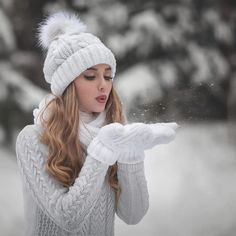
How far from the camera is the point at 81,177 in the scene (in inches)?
39.9

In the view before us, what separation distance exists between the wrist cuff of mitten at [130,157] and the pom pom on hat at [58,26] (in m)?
0.32

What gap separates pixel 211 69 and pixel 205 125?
1.13 feet

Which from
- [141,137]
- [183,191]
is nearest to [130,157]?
[141,137]

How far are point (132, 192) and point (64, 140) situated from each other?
7.9 inches

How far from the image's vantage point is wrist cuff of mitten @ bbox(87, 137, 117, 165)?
3.31 ft

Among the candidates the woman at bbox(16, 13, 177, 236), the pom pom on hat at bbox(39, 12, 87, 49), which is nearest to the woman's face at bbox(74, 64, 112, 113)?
the woman at bbox(16, 13, 177, 236)

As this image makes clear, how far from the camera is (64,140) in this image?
1.09m

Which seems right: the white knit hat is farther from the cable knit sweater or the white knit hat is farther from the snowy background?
the snowy background

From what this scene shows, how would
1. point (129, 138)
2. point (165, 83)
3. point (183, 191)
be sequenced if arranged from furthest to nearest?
point (165, 83)
point (183, 191)
point (129, 138)

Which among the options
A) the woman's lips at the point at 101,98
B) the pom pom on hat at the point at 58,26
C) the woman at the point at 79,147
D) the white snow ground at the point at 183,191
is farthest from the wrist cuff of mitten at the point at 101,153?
the white snow ground at the point at 183,191

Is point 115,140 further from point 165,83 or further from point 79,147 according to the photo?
point 165,83

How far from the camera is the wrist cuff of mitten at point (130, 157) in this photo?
105 centimetres

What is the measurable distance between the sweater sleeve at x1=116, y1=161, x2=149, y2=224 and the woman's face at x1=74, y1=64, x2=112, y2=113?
0.51ft

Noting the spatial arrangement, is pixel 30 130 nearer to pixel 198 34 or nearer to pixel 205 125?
pixel 205 125
